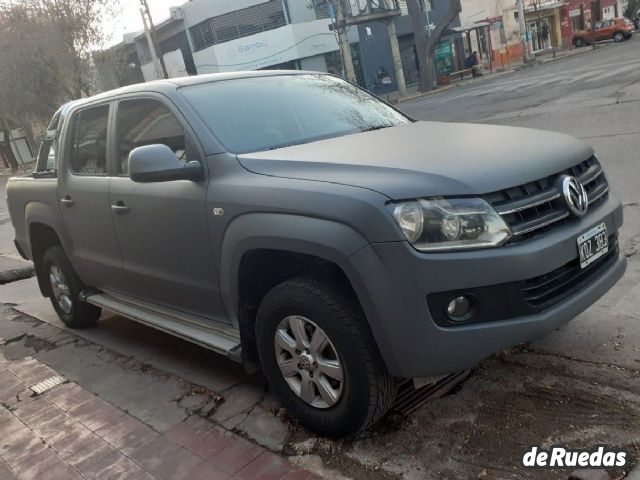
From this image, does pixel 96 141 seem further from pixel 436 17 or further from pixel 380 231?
pixel 436 17

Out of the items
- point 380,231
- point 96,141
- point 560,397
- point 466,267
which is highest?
point 96,141

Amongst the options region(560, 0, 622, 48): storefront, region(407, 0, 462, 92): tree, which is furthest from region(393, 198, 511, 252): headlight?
region(560, 0, 622, 48): storefront

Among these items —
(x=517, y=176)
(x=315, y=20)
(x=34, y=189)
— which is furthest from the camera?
(x=315, y=20)

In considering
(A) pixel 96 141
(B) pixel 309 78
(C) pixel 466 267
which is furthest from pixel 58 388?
(C) pixel 466 267

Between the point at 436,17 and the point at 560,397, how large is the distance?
43.6 m

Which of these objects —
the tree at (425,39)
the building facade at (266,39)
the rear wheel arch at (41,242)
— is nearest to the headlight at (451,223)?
the rear wheel arch at (41,242)

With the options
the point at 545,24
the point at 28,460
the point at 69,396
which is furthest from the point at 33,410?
the point at 545,24

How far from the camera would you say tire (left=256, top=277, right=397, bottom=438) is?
2.61 meters

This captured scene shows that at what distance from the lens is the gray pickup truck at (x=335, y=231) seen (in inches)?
96.0

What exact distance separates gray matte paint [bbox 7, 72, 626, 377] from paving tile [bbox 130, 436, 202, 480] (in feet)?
2.28

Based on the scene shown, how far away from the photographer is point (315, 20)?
36.8 m

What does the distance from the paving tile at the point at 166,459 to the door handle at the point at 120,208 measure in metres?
1.40

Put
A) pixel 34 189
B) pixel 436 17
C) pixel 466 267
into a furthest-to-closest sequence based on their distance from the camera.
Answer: pixel 436 17, pixel 34 189, pixel 466 267

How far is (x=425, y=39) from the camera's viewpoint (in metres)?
31.7
